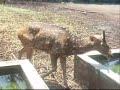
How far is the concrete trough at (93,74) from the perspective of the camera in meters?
4.16

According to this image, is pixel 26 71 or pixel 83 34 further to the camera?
pixel 83 34

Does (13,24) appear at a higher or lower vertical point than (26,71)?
lower

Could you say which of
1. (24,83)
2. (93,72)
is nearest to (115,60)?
(93,72)

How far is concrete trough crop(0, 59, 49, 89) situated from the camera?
3.92 m

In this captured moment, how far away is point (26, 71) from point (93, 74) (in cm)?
106

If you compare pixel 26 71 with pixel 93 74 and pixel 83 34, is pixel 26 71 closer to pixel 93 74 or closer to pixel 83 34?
pixel 93 74

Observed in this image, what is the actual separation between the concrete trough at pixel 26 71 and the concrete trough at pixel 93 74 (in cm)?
92

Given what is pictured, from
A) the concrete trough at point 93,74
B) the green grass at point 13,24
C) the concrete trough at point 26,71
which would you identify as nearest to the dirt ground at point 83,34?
the concrete trough at point 93,74

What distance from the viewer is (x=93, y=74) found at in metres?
4.67

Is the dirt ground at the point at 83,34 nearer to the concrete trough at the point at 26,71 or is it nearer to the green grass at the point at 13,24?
the green grass at the point at 13,24

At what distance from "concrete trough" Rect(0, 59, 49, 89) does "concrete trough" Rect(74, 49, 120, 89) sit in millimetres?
922

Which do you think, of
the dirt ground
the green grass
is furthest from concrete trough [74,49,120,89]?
the green grass

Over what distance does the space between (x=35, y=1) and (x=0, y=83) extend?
12.5 metres

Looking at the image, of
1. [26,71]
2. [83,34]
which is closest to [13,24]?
[83,34]
